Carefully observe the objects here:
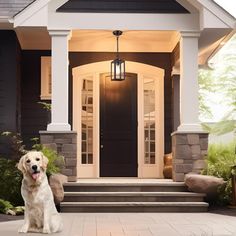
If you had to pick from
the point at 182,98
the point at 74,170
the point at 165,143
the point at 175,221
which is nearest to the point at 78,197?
the point at 74,170

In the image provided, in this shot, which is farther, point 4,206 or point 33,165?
point 4,206

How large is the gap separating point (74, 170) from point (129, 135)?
2.49 m

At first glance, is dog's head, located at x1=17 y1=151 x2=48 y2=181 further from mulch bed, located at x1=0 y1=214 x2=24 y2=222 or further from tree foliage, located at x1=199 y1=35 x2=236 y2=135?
tree foliage, located at x1=199 y1=35 x2=236 y2=135

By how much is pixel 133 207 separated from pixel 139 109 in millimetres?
3537

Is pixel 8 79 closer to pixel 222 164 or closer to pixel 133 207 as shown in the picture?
pixel 133 207

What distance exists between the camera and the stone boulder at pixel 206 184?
29.7 feet

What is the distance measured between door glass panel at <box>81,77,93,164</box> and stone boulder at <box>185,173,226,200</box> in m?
3.25

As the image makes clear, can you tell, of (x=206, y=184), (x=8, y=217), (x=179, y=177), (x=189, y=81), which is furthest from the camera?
(x=189, y=81)

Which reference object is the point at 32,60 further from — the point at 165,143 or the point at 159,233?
the point at 159,233

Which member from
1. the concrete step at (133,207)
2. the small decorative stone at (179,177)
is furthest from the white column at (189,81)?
the concrete step at (133,207)

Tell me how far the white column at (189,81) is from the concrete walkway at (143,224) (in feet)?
6.99

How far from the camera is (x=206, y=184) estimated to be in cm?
905

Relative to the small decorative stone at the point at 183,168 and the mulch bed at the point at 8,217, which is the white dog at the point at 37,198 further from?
the small decorative stone at the point at 183,168

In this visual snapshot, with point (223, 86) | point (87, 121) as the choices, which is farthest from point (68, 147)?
point (223, 86)
